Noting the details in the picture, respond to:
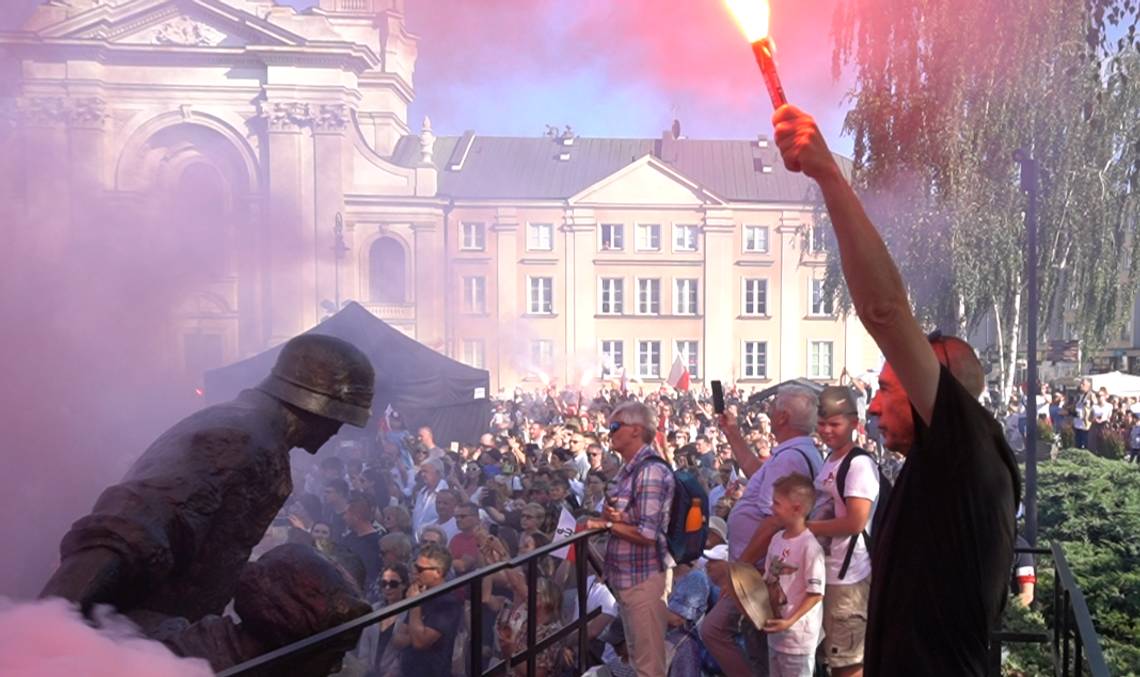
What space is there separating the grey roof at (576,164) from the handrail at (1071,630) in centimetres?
3820

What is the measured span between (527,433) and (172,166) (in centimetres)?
735

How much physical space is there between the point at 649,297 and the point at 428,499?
1577 inches

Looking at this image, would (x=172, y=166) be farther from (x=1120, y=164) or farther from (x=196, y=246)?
(x=1120, y=164)

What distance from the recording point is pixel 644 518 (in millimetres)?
5328

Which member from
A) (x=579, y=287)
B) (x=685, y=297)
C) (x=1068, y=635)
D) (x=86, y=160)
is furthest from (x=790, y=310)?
(x=1068, y=635)

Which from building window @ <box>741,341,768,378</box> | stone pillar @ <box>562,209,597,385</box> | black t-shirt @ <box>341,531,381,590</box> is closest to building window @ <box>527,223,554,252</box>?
stone pillar @ <box>562,209,597,385</box>

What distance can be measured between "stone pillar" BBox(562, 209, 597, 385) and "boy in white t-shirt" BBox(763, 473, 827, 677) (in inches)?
1565

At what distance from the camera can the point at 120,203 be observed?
10.7 meters

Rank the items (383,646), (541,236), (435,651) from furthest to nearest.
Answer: (541,236), (383,646), (435,651)

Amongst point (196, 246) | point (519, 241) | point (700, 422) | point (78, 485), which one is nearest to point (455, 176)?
point (519, 241)

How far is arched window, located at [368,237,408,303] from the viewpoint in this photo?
3978 centimetres

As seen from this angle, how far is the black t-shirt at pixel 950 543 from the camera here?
2129 mm

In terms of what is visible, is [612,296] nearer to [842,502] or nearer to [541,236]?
[541,236]

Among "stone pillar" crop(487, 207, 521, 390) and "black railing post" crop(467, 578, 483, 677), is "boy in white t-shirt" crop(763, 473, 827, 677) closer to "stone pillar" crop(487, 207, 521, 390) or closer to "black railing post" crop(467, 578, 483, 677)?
"black railing post" crop(467, 578, 483, 677)
